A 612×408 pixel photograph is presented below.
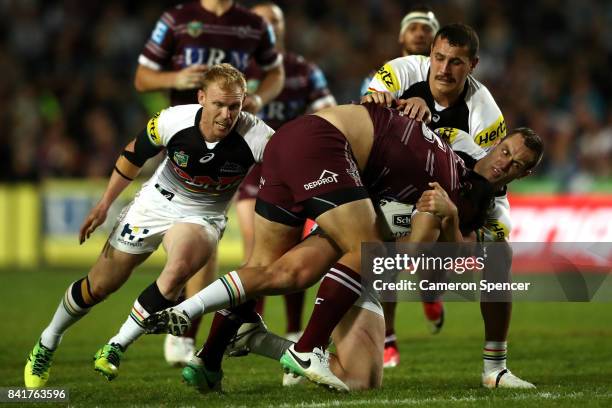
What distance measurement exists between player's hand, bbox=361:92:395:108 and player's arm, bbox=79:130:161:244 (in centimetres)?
137

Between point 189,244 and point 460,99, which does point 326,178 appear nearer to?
point 189,244

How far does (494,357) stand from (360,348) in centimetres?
87

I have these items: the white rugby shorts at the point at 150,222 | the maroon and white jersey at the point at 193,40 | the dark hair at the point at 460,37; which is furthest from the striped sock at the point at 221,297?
the maroon and white jersey at the point at 193,40

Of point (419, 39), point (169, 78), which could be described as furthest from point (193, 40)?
point (419, 39)

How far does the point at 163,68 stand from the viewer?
27.2 ft

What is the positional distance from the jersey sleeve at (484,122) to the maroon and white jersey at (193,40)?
2.32m

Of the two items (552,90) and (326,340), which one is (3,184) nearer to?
(552,90)

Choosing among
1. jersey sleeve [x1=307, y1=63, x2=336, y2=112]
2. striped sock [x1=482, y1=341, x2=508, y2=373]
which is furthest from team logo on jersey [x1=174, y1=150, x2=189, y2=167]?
jersey sleeve [x1=307, y1=63, x2=336, y2=112]

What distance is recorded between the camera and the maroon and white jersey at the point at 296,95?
31.7 ft

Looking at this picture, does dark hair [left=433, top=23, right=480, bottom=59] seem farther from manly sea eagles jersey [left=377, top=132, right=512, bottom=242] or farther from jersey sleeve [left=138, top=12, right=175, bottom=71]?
jersey sleeve [left=138, top=12, right=175, bottom=71]

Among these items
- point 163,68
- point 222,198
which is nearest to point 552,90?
point 163,68

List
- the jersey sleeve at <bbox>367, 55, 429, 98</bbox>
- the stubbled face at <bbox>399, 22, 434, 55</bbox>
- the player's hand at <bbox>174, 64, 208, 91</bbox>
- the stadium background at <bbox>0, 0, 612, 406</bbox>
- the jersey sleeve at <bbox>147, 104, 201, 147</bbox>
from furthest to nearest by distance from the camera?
the stadium background at <bbox>0, 0, 612, 406</bbox> < the stubbled face at <bbox>399, 22, 434, 55</bbox> < the player's hand at <bbox>174, 64, 208, 91</bbox> < the jersey sleeve at <bbox>367, 55, 429, 98</bbox> < the jersey sleeve at <bbox>147, 104, 201, 147</bbox>

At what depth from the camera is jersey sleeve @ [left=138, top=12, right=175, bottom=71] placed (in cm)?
815

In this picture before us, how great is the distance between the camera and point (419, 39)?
810 centimetres
